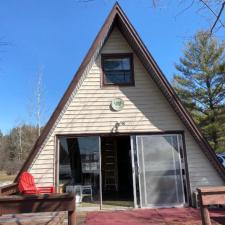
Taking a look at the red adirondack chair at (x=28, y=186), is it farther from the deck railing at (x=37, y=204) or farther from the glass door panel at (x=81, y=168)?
the deck railing at (x=37, y=204)

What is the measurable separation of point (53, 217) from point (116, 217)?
2.43m

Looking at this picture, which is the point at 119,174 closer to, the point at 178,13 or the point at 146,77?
the point at 146,77

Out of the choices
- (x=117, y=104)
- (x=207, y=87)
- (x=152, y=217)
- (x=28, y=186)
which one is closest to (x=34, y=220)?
(x=28, y=186)

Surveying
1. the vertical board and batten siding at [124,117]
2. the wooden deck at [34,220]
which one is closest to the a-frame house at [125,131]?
the vertical board and batten siding at [124,117]

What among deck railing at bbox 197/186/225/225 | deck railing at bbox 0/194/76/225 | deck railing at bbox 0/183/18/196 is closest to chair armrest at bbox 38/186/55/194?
deck railing at bbox 0/183/18/196

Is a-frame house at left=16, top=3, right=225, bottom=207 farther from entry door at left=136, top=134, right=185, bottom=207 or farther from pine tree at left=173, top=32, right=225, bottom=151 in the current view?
pine tree at left=173, top=32, right=225, bottom=151

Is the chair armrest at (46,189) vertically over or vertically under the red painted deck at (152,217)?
over

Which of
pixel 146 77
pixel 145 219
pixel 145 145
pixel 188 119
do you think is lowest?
pixel 145 219

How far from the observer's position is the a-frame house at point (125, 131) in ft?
26.6

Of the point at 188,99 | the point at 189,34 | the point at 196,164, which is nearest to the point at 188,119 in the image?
the point at 196,164

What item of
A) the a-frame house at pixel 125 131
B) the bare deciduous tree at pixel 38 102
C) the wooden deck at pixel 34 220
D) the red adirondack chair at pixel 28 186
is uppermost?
the bare deciduous tree at pixel 38 102

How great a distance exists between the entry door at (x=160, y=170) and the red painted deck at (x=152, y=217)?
1.47 feet

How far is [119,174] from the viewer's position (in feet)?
41.4

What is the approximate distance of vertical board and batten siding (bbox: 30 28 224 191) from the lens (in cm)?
816
